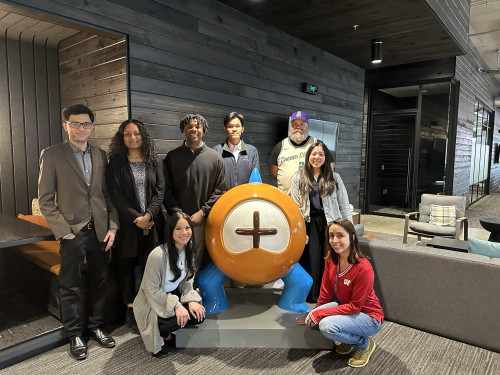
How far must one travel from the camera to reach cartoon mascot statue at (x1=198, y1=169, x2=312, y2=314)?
2186mm

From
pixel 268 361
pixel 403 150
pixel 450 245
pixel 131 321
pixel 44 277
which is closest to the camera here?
pixel 268 361

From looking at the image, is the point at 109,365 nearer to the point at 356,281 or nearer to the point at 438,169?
the point at 356,281

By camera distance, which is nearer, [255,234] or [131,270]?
[255,234]

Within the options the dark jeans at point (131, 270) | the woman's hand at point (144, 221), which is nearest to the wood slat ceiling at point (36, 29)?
the woman's hand at point (144, 221)

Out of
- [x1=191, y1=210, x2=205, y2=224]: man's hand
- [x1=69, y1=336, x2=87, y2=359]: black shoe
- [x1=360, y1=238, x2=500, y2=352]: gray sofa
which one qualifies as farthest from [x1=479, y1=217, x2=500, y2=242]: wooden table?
[x1=69, y1=336, x2=87, y2=359]: black shoe

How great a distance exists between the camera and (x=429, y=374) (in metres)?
2.09

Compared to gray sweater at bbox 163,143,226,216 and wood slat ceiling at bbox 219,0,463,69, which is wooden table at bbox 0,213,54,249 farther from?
wood slat ceiling at bbox 219,0,463,69

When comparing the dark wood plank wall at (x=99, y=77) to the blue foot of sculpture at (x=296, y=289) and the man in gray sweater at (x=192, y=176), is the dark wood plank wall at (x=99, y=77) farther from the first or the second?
the blue foot of sculpture at (x=296, y=289)

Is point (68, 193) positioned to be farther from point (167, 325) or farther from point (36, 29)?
point (36, 29)

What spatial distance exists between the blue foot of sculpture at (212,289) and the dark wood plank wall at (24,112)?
2.27m

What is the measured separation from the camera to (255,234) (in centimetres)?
217

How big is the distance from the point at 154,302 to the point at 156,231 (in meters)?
0.60

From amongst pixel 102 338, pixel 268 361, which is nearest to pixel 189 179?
pixel 102 338

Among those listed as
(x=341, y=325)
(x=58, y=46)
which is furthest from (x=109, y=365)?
(x=58, y=46)
